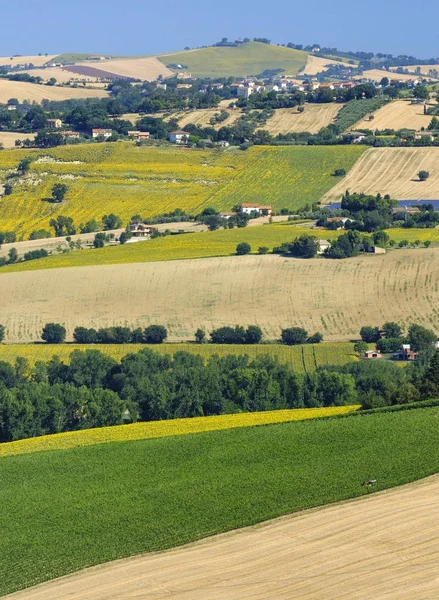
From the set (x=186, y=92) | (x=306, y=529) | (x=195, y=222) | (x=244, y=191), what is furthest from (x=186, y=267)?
(x=186, y=92)

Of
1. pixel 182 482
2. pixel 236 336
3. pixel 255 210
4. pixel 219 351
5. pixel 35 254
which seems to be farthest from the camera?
pixel 255 210

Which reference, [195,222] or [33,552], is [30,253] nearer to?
[195,222]

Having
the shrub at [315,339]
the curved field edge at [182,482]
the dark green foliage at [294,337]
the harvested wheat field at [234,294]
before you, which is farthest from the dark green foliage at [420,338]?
the curved field edge at [182,482]

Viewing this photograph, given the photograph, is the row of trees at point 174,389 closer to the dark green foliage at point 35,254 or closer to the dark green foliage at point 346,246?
the dark green foliage at point 346,246

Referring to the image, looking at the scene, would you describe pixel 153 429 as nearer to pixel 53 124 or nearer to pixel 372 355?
pixel 372 355

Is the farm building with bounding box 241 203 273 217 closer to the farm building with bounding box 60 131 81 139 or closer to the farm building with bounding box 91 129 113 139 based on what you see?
the farm building with bounding box 91 129 113 139

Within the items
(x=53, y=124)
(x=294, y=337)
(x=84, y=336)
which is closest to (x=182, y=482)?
(x=294, y=337)
